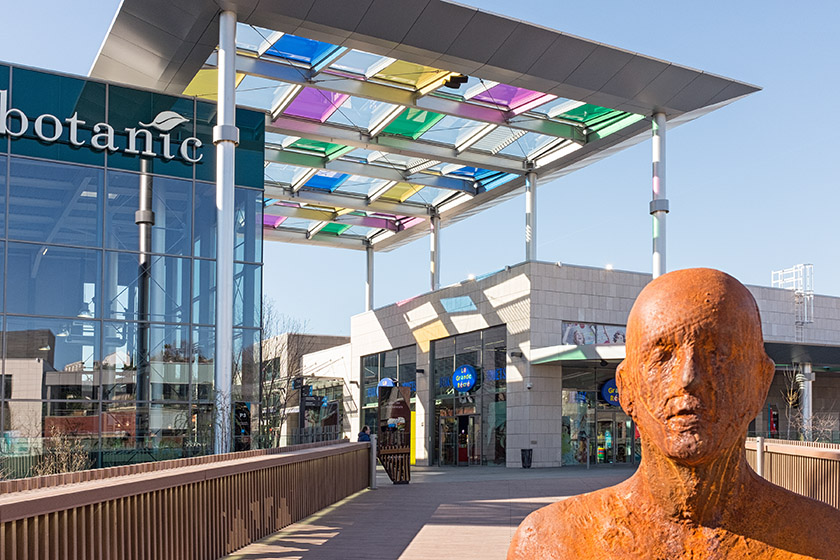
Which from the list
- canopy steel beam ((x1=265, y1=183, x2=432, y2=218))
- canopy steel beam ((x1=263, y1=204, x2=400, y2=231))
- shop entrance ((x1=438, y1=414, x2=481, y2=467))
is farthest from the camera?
canopy steel beam ((x1=263, y1=204, x2=400, y2=231))

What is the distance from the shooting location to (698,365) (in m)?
2.06

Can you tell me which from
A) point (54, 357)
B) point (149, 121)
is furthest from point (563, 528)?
point (149, 121)

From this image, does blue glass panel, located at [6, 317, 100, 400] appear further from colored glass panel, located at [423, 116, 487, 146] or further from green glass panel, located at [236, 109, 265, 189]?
colored glass panel, located at [423, 116, 487, 146]

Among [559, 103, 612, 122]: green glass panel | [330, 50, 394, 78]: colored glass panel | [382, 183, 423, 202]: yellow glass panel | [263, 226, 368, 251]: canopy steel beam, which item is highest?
[330, 50, 394, 78]: colored glass panel

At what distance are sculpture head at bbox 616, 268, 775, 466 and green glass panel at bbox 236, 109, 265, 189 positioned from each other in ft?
76.4

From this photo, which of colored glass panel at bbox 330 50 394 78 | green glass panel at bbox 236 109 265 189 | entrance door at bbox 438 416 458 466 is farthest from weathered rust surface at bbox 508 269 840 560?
entrance door at bbox 438 416 458 466

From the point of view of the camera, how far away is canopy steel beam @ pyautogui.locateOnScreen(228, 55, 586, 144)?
2509 centimetres

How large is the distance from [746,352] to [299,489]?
12010 millimetres

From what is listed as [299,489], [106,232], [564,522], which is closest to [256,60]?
[106,232]

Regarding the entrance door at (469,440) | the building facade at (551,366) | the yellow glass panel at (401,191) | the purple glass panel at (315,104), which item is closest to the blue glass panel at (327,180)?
the yellow glass panel at (401,191)

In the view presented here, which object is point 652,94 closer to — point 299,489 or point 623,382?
point 299,489

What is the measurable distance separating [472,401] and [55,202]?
59.7ft

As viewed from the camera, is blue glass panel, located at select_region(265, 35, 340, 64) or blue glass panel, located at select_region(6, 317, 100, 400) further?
blue glass panel, located at select_region(265, 35, 340, 64)

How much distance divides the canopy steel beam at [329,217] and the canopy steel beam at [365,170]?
248 inches
